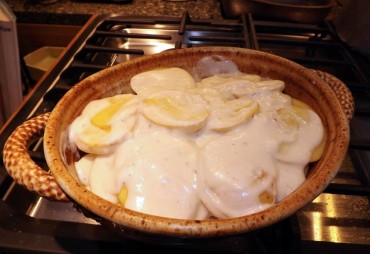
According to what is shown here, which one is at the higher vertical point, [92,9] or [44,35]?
[92,9]

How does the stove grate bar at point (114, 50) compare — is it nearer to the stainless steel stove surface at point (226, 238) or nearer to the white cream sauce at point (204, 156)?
the stainless steel stove surface at point (226, 238)

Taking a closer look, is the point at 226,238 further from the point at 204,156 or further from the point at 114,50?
the point at 114,50

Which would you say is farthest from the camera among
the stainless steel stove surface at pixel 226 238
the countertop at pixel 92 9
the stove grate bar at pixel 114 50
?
the countertop at pixel 92 9

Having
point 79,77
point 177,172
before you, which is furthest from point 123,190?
point 79,77

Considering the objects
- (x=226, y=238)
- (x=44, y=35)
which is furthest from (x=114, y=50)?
(x=44, y=35)

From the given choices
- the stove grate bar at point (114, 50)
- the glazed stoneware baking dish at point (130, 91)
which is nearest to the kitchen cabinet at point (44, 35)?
the stove grate bar at point (114, 50)

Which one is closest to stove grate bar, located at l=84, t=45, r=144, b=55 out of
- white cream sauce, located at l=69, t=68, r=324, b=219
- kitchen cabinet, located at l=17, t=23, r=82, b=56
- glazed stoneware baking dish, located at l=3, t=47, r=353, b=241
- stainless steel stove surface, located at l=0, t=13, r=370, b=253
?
stainless steel stove surface, located at l=0, t=13, r=370, b=253

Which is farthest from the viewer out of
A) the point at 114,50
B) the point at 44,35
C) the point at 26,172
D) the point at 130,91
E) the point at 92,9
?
the point at 44,35
